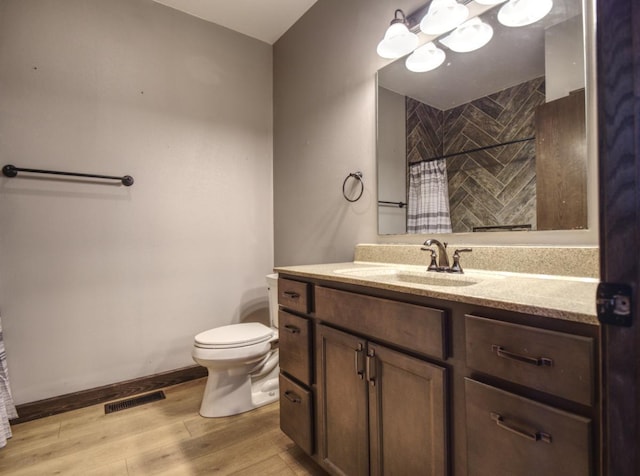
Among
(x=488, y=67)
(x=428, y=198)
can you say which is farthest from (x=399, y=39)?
(x=428, y=198)

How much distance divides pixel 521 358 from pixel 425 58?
1407mm

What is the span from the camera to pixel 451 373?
2.67ft

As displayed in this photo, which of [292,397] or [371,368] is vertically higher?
[371,368]

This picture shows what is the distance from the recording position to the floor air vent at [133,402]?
1882mm

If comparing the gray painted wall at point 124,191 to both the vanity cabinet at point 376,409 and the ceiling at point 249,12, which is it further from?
the vanity cabinet at point 376,409

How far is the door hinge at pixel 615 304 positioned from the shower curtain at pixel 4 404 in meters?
2.23

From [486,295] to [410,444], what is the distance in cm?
49

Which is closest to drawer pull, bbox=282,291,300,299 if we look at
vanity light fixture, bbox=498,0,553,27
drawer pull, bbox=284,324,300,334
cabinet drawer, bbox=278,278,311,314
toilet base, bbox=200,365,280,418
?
cabinet drawer, bbox=278,278,311,314

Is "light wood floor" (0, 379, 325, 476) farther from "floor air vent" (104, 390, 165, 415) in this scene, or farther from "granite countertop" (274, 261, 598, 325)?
"granite countertop" (274, 261, 598, 325)

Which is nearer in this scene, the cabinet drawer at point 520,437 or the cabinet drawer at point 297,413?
the cabinet drawer at point 520,437

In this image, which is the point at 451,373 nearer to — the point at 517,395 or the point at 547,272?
Answer: the point at 517,395

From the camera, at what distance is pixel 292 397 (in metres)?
1.40

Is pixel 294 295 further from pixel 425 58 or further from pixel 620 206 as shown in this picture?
pixel 425 58

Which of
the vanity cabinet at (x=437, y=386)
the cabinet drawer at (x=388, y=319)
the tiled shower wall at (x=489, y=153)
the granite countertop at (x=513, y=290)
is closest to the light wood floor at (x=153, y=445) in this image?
the vanity cabinet at (x=437, y=386)
